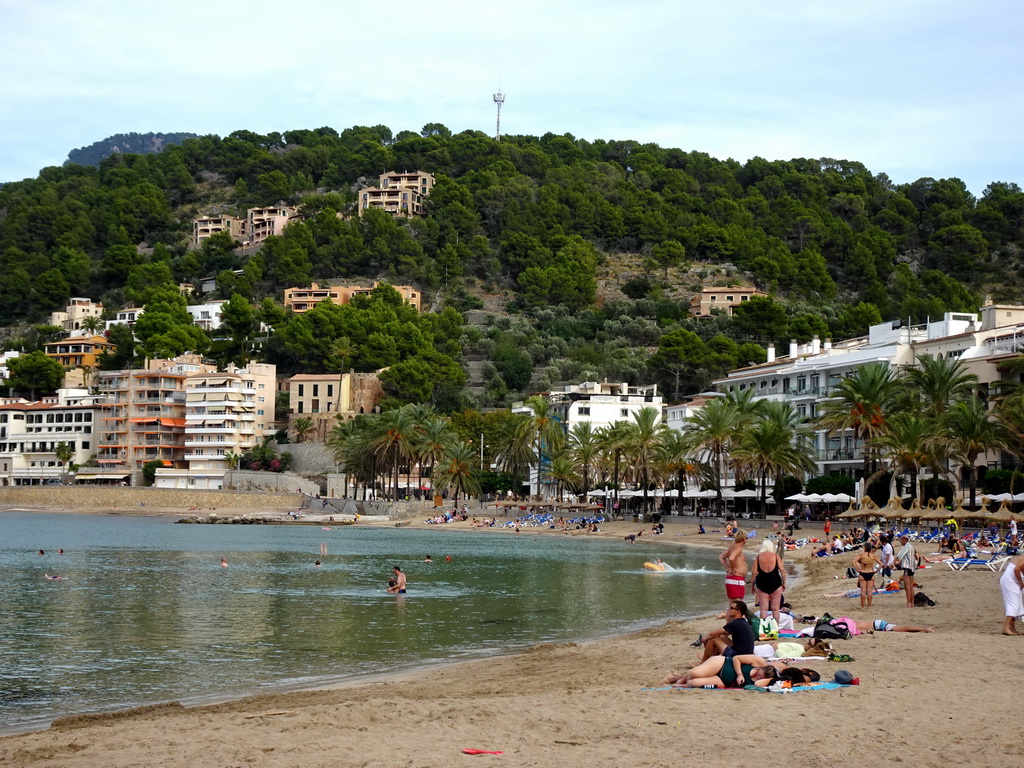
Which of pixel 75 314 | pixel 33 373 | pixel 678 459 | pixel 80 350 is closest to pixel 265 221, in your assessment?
pixel 75 314

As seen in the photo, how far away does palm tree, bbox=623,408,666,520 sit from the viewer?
68.9 meters

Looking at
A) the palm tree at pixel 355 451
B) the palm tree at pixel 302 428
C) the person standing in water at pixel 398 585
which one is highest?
the palm tree at pixel 302 428

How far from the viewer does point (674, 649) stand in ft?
57.7

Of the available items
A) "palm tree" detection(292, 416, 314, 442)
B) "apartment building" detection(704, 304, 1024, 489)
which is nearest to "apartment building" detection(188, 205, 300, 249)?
"palm tree" detection(292, 416, 314, 442)

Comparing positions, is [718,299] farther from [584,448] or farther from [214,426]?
[584,448]

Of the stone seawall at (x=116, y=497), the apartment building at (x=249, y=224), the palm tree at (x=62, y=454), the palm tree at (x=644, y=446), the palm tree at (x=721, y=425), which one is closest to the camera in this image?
the palm tree at (x=721, y=425)

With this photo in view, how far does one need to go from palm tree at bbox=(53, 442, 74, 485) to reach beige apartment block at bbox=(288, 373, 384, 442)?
72.8 ft

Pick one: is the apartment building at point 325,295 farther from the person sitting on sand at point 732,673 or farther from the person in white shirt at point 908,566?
the person sitting on sand at point 732,673

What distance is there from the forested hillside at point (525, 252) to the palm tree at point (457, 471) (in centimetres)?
2221

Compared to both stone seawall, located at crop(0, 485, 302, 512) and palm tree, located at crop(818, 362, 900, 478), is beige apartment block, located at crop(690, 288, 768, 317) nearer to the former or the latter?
stone seawall, located at crop(0, 485, 302, 512)

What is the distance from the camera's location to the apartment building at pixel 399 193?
534 feet

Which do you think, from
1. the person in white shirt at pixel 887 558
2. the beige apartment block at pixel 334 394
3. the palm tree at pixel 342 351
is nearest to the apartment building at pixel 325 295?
the palm tree at pixel 342 351

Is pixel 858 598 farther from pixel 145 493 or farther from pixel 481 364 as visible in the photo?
pixel 481 364

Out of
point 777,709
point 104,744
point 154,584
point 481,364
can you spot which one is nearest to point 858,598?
point 777,709
